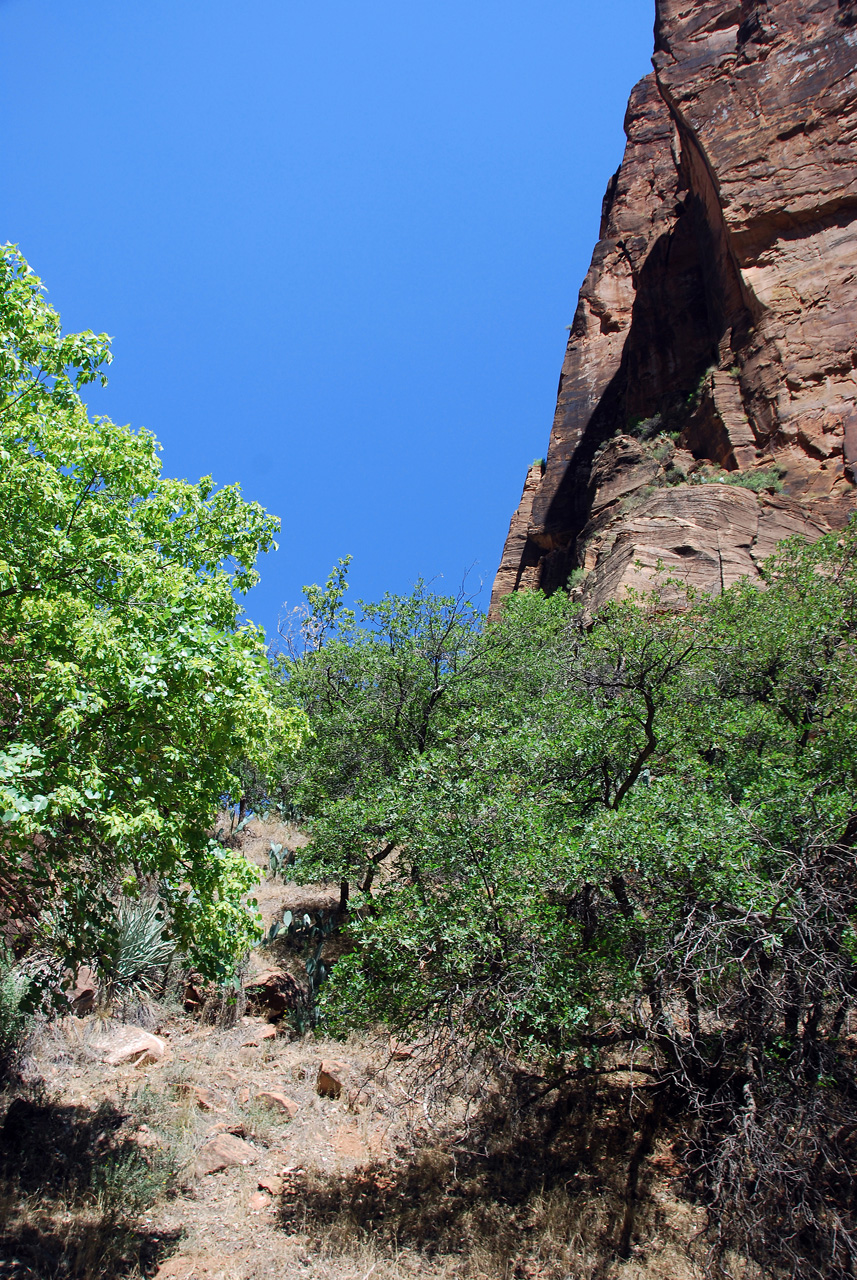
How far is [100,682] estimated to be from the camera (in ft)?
19.0

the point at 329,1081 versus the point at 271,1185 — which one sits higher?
the point at 329,1081

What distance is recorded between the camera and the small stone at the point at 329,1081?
9930mm

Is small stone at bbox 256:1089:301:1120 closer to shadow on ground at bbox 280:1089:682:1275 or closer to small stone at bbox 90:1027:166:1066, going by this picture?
shadow on ground at bbox 280:1089:682:1275

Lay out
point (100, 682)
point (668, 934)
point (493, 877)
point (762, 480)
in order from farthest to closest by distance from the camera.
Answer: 1. point (762, 480)
2. point (493, 877)
3. point (668, 934)
4. point (100, 682)

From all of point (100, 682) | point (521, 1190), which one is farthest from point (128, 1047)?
point (100, 682)

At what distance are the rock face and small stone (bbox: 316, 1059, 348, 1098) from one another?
45.0ft

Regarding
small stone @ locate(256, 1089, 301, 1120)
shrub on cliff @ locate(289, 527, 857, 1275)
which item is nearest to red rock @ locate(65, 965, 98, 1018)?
small stone @ locate(256, 1089, 301, 1120)

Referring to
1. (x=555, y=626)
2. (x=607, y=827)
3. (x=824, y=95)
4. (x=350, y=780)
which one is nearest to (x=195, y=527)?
(x=607, y=827)

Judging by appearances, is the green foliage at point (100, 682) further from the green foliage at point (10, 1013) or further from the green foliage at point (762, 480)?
the green foliage at point (762, 480)

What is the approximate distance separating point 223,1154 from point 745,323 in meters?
29.4

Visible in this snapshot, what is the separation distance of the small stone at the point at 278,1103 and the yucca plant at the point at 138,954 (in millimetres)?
2686

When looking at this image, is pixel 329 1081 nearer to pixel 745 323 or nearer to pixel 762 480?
pixel 762 480

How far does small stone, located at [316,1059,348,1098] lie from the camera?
32.6 feet

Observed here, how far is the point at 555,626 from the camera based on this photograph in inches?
856
